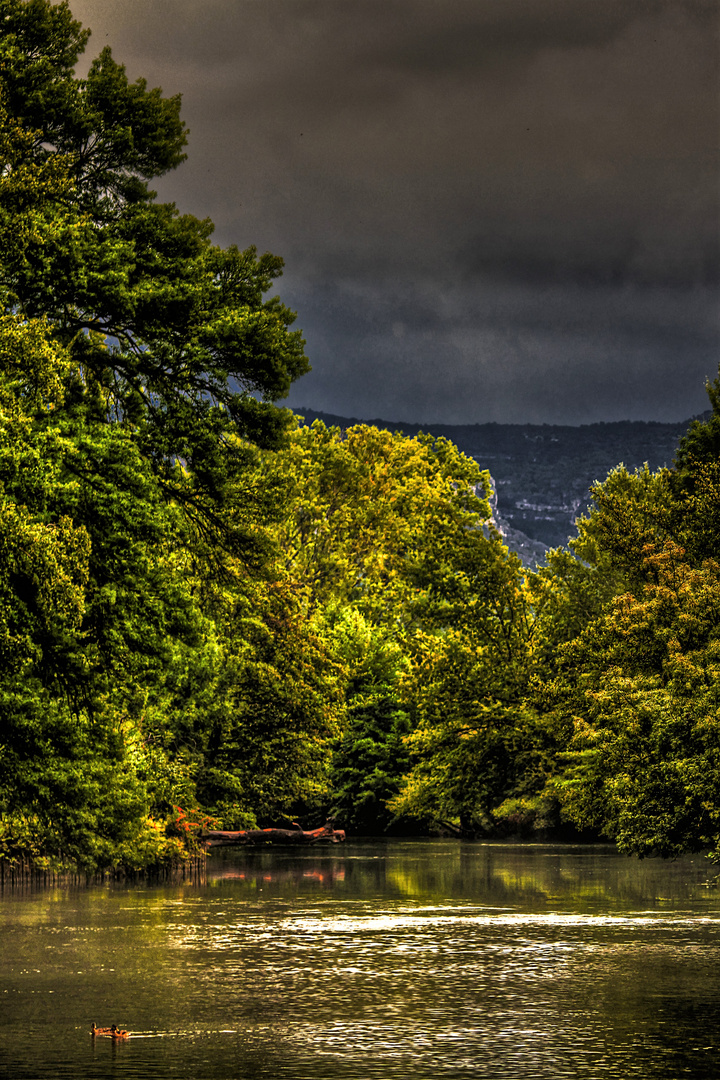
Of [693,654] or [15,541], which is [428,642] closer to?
→ [693,654]

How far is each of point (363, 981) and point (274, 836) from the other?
45859 millimetres

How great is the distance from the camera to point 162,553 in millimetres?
27734

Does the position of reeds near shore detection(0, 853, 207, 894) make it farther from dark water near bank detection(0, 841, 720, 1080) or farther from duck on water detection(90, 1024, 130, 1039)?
duck on water detection(90, 1024, 130, 1039)

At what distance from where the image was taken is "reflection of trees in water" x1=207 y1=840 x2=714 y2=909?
3516 cm

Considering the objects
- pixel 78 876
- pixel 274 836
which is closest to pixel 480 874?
pixel 78 876

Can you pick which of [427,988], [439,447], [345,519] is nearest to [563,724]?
[345,519]

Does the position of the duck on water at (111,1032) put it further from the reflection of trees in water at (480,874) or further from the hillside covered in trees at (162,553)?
the reflection of trees in water at (480,874)

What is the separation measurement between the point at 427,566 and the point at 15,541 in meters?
46.5

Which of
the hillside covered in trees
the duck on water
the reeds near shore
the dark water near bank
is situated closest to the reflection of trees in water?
the dark water near bank

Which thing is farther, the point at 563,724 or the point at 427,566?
the point at 427,566

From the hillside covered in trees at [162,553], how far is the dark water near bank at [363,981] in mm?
3092

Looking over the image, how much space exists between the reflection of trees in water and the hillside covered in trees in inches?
73.7

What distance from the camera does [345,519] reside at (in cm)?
7306

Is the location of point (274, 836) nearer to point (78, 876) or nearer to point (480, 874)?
point (480, 874)
